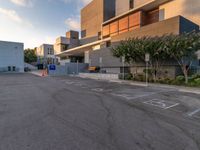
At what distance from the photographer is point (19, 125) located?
4402 mm

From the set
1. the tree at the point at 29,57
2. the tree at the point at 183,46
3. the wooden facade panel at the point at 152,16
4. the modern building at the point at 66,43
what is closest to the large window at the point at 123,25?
the wooden facade panel at the point at 152,16

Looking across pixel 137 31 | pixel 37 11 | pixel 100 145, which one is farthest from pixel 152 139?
pixel 37 11

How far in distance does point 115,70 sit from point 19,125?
789 inches

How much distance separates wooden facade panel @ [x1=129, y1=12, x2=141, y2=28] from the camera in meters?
24.4

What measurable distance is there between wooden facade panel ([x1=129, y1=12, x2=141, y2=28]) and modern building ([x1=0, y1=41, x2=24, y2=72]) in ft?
135

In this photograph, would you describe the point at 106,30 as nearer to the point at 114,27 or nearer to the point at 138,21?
the point at 114,27

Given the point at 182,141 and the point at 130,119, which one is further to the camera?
the point at 130,119

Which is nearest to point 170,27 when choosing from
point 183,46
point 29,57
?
point 183,46

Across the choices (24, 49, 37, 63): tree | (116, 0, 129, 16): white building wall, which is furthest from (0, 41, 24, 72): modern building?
(116, 0, 129, 16): white building wall

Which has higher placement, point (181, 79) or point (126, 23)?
point (126, 23)

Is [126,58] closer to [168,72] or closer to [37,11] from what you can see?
[168,72]

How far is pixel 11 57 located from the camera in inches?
1905

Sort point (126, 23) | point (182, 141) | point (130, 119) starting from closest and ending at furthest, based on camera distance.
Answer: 1. point (182, 141)
2. point (130, 119)
3. point (126, 23)

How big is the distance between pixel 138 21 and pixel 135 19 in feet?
2.81
